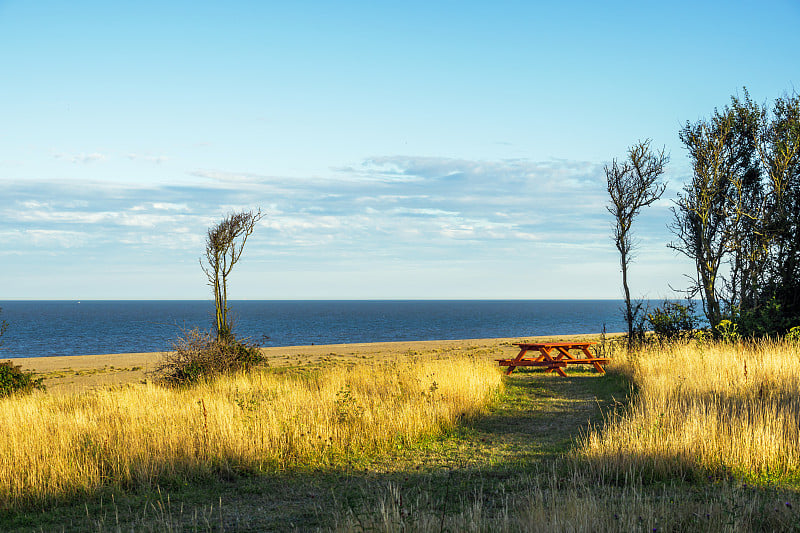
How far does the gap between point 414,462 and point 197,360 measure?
314 inches

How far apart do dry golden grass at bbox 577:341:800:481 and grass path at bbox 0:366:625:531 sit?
39.2 inches

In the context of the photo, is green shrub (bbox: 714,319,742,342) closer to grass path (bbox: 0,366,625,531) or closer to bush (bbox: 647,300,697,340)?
bush (bbox: 647,300,697,340)

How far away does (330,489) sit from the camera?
21.0ft

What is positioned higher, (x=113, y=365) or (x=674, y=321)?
(x=674, y=321)

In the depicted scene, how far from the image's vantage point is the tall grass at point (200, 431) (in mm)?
6621

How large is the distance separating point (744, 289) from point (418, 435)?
14.9m

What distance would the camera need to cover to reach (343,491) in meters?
6.31

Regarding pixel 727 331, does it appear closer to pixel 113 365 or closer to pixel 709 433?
pixel 709 433

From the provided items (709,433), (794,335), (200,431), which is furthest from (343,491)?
(794,335)

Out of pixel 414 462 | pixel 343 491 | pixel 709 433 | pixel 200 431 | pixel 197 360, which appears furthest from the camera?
pixel 197 360

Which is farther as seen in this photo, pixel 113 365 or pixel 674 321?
pixel 113 365

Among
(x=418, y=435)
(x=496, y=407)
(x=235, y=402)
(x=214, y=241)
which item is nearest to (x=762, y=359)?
(x=496, y=407)

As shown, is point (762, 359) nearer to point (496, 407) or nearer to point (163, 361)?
point (496, 407)

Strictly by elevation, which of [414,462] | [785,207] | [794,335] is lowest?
[414,462]
